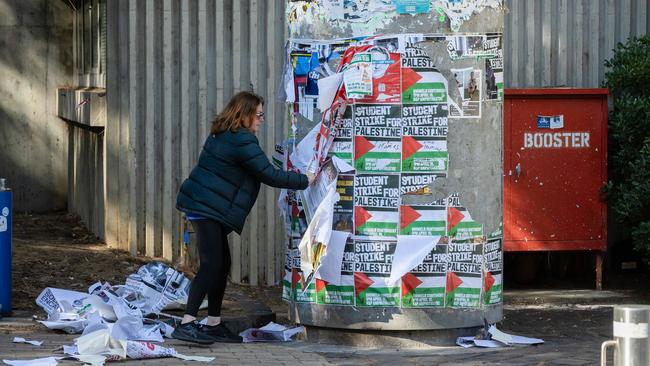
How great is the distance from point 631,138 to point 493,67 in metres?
3.28

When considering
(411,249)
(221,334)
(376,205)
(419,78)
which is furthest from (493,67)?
(221,334)

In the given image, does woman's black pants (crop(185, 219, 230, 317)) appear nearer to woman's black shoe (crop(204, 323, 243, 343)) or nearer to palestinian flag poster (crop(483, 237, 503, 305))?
woman's black shoe (crop(204, 323, 243, 343))

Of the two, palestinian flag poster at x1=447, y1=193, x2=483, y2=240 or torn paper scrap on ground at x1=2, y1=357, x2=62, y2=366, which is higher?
palestinian flag poster at x1=447, y1=193, x2=483, y2=240

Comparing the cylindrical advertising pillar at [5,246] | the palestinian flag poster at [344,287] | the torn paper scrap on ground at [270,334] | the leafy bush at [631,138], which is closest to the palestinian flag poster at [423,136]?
→ the palestinian flag poster at [344,287]

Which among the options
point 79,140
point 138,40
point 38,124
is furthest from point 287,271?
point 38,124

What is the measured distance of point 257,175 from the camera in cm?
805

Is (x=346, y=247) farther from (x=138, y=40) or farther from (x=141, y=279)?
(x=138, y=40)

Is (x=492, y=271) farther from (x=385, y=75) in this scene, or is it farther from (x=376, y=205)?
(x=385, y=75)

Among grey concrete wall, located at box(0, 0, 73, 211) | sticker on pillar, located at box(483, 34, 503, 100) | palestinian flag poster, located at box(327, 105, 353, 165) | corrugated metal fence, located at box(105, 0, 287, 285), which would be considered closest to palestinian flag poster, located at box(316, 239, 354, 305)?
palestinian flag poster, located at box(327, 105, 353, 165)

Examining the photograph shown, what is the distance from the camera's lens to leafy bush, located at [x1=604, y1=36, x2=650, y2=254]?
10.6 meters

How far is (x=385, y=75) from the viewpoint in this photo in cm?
790

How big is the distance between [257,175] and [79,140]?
237 inches

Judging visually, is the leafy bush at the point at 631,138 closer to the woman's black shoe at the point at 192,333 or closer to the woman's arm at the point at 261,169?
the woman's arm at the point at 261,169

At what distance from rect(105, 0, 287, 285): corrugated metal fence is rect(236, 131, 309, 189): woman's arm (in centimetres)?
287
